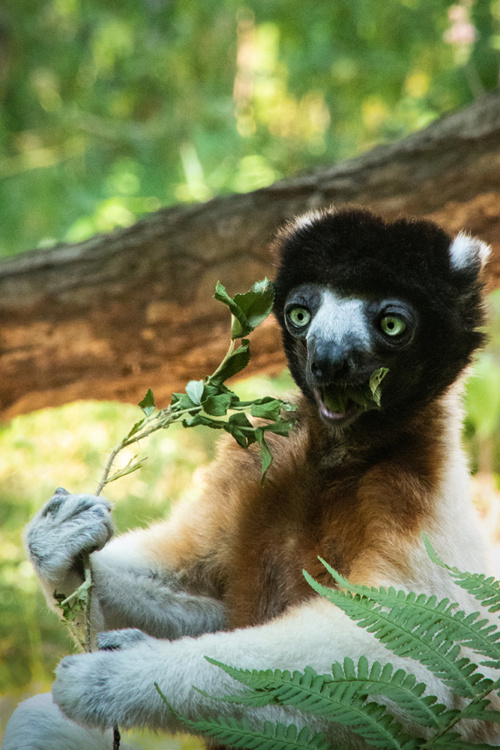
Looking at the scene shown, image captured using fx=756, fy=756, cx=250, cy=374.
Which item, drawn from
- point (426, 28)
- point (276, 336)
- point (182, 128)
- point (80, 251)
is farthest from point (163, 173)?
point (276, 336)

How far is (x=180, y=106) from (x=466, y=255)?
9.18 m

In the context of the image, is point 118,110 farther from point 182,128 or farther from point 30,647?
point 30,647

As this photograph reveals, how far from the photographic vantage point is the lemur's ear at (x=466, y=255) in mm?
3195

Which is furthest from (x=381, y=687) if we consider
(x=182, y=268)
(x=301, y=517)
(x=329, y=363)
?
(x=182, y=268)

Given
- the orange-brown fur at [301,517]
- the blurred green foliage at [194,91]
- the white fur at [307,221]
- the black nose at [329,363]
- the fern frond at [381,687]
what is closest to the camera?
the fern frond at [381,687]

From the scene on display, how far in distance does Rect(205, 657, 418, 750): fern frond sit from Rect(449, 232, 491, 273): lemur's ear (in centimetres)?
178

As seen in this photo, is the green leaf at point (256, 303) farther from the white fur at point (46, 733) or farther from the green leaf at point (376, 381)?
the white fur at point (46, 733)

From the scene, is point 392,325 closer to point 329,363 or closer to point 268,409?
point 329,363

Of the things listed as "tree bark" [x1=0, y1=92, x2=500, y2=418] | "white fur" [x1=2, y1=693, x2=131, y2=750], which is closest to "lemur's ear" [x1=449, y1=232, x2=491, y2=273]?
"tree bark" [x1=0, y1=92, x2=500, y2=418]

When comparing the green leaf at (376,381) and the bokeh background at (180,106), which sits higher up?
the bokeh background at (180,106)

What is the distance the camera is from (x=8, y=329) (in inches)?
216

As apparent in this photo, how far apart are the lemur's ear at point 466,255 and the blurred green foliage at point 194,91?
609cm

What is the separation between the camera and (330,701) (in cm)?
210

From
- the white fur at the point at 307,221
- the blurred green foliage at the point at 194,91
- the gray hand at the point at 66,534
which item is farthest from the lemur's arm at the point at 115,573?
the blurred green foliage at the point at 194,91
